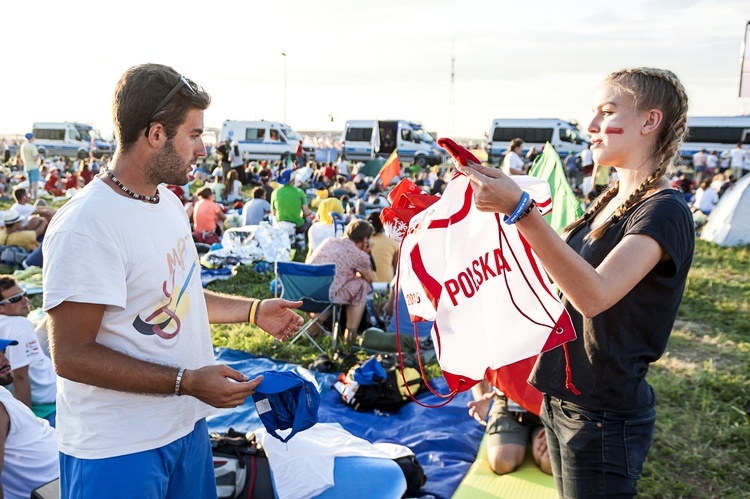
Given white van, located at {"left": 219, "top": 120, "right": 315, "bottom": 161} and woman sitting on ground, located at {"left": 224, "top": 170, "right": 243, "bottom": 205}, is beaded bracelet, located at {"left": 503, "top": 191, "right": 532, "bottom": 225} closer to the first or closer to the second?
woman sitting on ground, located at {"left": 224, "top": 170, "right": 243, "bottom": 205}

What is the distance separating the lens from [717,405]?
4.38 m

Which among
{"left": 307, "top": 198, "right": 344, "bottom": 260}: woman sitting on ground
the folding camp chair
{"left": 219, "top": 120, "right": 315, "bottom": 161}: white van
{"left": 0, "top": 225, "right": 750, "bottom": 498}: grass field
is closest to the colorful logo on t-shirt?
{"left": 0, "top": 225, "right": 750, "bottom": 498}: grass field

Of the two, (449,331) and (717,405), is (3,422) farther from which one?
(717,405)

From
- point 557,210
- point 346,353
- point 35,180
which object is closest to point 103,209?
point 557,210

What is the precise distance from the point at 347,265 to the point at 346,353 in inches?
35.4

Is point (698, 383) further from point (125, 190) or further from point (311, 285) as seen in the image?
point (125, 190)

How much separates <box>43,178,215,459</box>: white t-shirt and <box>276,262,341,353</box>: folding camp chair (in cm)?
363

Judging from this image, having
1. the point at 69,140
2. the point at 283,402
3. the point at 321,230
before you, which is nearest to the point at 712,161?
the point at 321,230

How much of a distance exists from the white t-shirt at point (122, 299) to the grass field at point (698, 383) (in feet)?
9.48

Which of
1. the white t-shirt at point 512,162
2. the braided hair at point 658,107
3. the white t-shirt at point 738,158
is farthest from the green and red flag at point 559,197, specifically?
the white t-shirt at point 738,158

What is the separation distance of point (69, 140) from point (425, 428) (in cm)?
3133

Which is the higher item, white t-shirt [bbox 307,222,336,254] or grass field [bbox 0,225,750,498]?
white t-shirt [bbox 307,222,336,254]

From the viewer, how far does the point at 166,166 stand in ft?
5.69

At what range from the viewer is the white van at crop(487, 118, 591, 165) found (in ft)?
83.7
